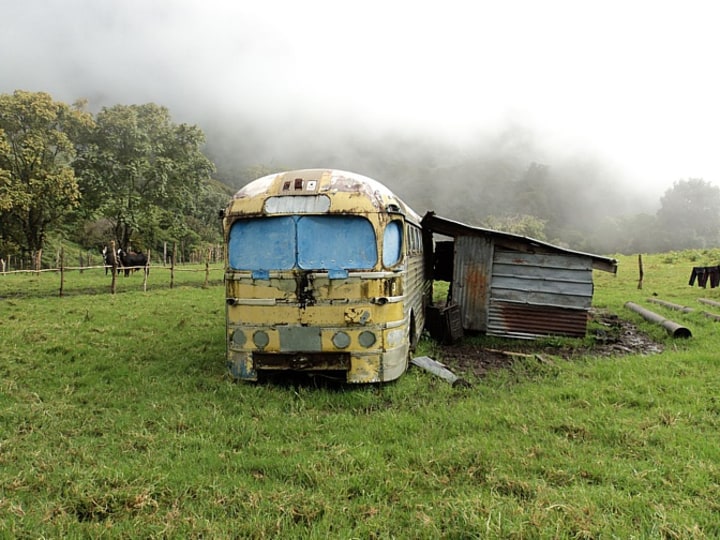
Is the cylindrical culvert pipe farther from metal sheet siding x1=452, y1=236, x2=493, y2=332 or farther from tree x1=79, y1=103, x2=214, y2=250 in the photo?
tree x1=79, y1=103, x2=214, y2=250

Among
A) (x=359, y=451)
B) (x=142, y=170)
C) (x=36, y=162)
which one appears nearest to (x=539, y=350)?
(x=359, y=451)

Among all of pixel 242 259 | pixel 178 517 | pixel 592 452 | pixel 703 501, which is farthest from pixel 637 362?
pixel 178 517

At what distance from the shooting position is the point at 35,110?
27.7 metres

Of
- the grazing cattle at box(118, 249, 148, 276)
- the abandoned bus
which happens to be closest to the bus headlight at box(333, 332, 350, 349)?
the abandoned bus

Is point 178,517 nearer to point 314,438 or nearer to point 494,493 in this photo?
point 314,438

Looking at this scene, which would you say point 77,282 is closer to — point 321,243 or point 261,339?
point 261,339

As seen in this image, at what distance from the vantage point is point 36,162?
28719 mm

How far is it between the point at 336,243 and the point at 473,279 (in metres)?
5.67

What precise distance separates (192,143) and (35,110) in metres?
10.3

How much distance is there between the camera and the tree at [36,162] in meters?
26.9

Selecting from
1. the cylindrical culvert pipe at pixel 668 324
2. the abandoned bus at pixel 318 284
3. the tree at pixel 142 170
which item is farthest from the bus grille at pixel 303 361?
the tree at pixel 142 170

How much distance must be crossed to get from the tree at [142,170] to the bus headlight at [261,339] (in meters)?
29.5

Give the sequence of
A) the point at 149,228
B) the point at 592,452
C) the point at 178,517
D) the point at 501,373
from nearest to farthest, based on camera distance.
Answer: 1. the point at 178,517
2. the point at 592,452
3. the point at 501,373
4. the point at 149,228

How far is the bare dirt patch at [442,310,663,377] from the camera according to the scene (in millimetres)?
8445
